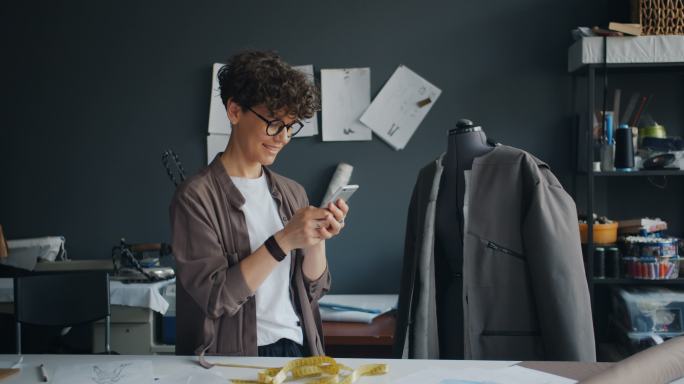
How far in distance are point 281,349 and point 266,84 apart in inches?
26.8

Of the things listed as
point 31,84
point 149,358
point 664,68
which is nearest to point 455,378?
point 149,358

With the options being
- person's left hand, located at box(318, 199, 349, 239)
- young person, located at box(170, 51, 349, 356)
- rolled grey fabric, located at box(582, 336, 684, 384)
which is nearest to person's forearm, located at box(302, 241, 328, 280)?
young person, located at box(170, 51, 349, 356)

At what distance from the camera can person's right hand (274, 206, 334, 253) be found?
63.8 inches

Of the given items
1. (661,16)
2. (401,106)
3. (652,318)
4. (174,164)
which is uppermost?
(661,16)

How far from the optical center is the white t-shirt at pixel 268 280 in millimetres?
1723

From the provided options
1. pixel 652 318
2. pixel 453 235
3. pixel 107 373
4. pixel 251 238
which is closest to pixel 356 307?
pixel 453 235

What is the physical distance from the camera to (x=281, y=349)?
5.71 feet

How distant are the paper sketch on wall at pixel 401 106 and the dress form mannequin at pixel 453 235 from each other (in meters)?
1.23

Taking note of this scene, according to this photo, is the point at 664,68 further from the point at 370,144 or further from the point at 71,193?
the point at 71,193

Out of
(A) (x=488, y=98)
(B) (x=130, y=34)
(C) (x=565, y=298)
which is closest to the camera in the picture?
(C) (x=565, y=298)

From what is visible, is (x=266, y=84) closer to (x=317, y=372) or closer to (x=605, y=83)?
(x=317, y=372)

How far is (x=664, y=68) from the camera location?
3088mm

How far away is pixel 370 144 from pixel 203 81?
0.93 m

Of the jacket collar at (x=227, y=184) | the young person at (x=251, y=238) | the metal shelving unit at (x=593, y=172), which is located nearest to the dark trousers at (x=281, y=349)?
the young person at (x=251, y=238)
